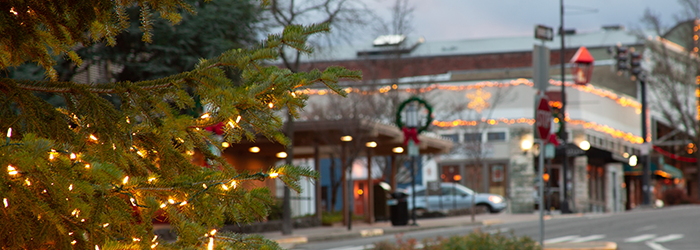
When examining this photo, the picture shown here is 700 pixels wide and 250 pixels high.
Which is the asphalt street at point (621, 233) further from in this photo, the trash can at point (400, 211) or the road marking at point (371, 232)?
the trash can at point (400, 211)

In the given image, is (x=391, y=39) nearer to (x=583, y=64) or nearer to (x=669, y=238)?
(x=583, y=64)

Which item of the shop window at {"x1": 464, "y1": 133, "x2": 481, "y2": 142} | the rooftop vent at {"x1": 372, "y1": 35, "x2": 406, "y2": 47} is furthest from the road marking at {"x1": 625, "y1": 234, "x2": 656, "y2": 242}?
the shop window at {"x1": 464, "y1": 133, "x2": 481, "y2": 142}

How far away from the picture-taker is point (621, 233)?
1906 cm

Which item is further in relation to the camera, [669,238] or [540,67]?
[669,238]

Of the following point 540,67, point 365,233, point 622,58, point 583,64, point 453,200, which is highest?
point 583,64

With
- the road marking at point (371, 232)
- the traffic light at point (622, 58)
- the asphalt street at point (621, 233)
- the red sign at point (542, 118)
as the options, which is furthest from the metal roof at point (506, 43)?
the red sign at point (542, 118)

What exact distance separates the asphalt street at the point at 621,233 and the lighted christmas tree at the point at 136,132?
10.9m

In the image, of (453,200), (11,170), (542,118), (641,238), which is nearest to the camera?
(11,170)

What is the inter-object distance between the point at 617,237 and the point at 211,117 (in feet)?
54.6

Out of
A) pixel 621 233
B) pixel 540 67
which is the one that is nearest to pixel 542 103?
pixel 540 67

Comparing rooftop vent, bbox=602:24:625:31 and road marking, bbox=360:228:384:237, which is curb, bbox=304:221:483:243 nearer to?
road marking, bbox=360:228:384:237

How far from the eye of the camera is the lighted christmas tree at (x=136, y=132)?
2617mm

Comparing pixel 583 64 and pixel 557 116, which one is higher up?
pixel 583 64

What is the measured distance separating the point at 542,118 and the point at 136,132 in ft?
24.9
